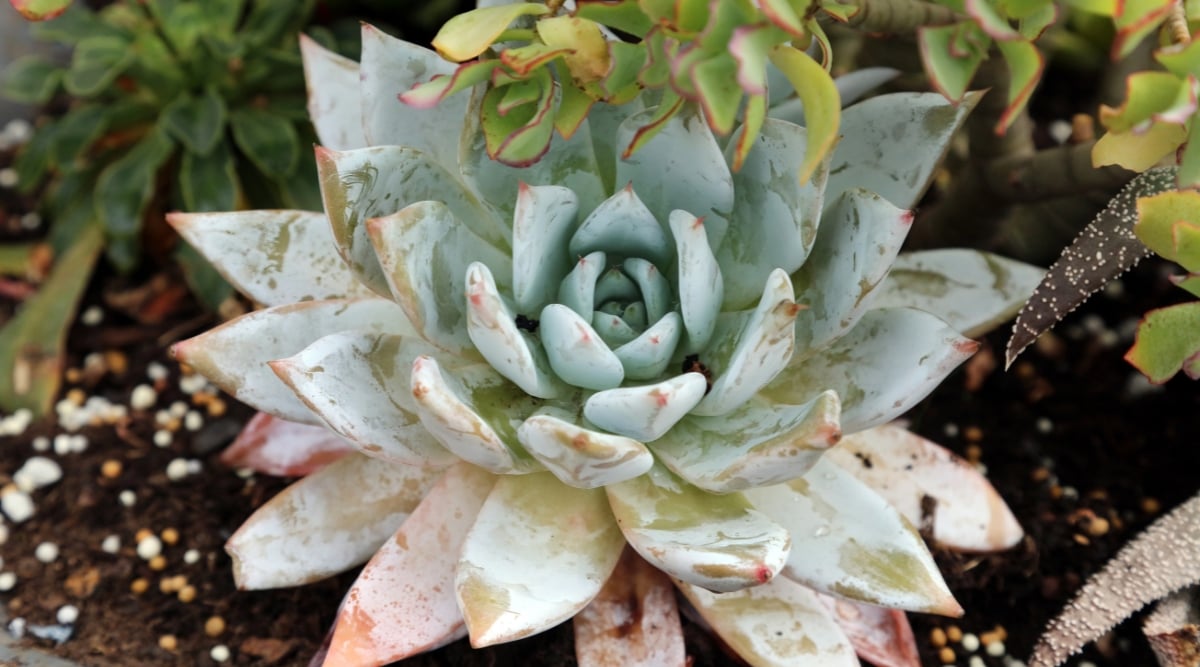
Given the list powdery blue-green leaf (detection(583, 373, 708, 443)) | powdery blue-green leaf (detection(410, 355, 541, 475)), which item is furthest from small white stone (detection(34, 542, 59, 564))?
powdery blue-green leaf (detection(583, 373, 708, 443))

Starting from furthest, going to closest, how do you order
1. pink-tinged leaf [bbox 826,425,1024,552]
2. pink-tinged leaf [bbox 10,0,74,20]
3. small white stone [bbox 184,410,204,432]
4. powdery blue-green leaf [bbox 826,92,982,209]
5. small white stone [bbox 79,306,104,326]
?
small white stone [bbox 79,306,104,326] → small white stone [bbox 184,410,204,432] → pink-tinged leaf [bbox 826,425,1024,552] → powdery blue-green leaf [bbox 826,92,982,209] → pink-tinged leaf [bbox 10,0,74,20]

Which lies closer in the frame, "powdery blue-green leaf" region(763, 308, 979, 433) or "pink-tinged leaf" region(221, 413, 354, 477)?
"powdery blue-green leaf" region(763, 308, 979, 433)

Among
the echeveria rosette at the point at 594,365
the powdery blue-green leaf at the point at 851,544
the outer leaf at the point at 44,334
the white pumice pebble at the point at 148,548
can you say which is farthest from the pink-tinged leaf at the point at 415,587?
the outer leaf at the point at 44,334

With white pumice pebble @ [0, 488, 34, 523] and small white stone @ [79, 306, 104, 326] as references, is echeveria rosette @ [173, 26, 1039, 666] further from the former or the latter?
small white stone @ [79, 306, 104, 326]

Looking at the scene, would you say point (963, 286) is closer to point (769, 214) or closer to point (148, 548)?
point (769, 214)

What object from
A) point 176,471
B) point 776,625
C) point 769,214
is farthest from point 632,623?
point 176,471

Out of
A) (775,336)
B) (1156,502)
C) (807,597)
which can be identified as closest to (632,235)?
(775,336)

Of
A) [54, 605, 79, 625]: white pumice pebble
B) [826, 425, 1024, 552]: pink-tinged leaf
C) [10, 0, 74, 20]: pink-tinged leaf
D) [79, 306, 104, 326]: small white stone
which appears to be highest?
[10, 0, 74, 20]: pink-tinged leaf
